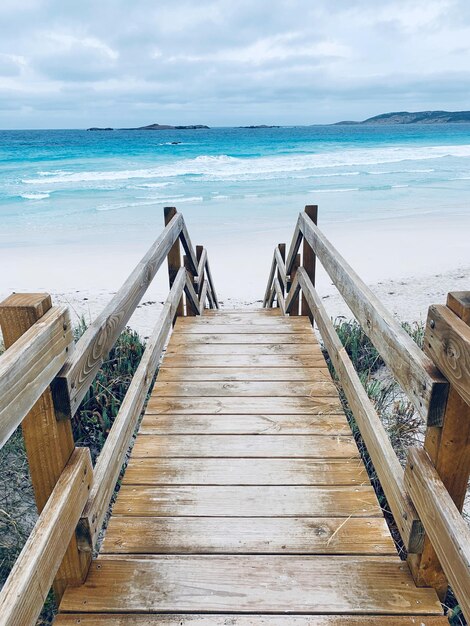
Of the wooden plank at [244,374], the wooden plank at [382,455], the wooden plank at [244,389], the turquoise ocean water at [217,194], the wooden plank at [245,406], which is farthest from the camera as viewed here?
the turquoise ocean water at [217,194]

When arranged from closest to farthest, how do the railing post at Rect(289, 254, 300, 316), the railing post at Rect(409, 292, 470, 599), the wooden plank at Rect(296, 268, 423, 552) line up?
the railing post at Rect(409, 292, 470, 599) → the wooden plank at Rect(296, 268, 423, 552) → the railing post at Rect(289, 254, 300, 316)

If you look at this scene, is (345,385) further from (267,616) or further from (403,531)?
(267,616)

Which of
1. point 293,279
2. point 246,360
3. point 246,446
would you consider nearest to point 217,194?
point 293,279

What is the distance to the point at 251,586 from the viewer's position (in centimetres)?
165

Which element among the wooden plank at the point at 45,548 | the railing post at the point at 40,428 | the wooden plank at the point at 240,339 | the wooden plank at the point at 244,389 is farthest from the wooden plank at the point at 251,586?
the wooden plank at the point at 240,339

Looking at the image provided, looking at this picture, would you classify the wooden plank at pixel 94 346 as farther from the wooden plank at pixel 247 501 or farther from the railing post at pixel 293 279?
the railing post at pixel 293 279

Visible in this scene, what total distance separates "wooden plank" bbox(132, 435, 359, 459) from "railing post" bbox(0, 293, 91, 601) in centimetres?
94

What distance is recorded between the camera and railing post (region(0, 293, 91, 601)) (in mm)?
1298

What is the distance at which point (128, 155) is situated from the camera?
119ft

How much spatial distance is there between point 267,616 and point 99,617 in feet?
1.69

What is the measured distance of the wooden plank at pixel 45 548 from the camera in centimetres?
111

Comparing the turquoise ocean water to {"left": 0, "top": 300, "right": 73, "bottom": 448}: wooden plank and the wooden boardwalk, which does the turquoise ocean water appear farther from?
{"left": 0, "top": 300, "right": 73, "bottom": 448}: wooden plank

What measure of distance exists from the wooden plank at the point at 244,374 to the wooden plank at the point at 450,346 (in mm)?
1829

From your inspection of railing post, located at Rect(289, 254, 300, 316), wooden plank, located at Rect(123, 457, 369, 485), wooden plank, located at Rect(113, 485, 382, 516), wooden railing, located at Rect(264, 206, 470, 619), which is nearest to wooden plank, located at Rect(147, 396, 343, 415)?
wooden plank, located at Rect(123, 457, 369, 485)
